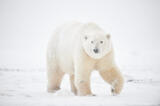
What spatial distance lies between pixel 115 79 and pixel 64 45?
6.13 ft

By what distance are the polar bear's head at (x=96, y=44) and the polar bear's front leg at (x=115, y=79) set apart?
0.58 m

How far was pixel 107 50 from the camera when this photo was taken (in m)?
7.36

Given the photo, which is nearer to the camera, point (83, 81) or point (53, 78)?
point (83, 81)

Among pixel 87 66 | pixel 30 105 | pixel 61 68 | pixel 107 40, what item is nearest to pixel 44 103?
pixel 30 105

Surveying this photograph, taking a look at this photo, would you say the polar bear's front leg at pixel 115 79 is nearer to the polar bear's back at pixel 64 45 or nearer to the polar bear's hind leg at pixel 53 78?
the polar bear's back at pixel 64 45

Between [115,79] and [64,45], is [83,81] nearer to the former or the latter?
[115,79]

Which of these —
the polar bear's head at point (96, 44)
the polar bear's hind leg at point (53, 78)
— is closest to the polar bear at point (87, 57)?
the polar bear's head at point (96, 44)

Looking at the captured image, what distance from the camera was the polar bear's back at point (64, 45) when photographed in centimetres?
834

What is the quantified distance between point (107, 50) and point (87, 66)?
60cm

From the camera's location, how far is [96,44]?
7.22 m

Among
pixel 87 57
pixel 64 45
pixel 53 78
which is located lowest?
pixel 53 78

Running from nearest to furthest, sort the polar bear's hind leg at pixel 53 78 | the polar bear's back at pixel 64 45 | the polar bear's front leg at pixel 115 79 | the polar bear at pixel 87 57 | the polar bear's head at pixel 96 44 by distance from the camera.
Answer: the polar bear's head at pixel 96 44 < the polar bear at pixel 87 57 < the polar bear's front leg at pixel 115 79 < the polar bear's back at pixel 64 45 < the polar bear's hind leg at pixel 53 78

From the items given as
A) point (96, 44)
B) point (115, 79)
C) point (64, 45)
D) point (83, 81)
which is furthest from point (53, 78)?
point (96, 44)

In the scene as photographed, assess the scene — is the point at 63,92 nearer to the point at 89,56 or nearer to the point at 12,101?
the point at 89,56
